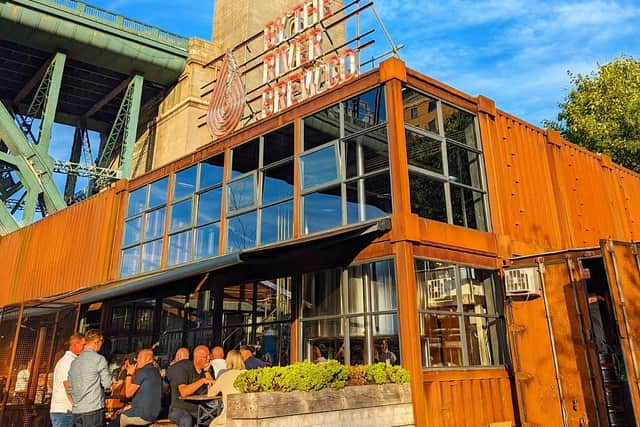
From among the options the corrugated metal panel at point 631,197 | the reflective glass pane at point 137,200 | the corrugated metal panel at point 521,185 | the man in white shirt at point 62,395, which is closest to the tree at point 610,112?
the corrugated metal panel at point 631,197

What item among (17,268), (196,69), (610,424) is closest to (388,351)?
(610,424)

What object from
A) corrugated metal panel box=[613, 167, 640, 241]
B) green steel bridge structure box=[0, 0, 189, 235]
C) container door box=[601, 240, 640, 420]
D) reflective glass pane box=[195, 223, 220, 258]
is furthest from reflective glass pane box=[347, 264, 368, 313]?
green steel bridge structure box=[0, 0, 189, 235]

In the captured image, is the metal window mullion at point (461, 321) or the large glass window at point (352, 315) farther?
the metal window mullion at point (461, 321)

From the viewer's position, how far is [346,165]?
9.56 metres

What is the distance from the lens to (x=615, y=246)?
7.04 m

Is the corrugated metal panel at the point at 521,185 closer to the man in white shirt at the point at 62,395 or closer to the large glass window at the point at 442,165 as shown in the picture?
the large glass window at the point at 442,165

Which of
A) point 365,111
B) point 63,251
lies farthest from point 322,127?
point 63,251

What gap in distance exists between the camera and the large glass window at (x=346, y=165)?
9.04 m

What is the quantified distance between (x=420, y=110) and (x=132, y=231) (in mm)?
9387

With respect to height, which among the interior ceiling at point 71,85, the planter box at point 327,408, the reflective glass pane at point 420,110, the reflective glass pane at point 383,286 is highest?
the interior ceiling at point 71,85

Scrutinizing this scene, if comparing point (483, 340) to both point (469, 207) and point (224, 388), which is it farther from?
point (224, 388)

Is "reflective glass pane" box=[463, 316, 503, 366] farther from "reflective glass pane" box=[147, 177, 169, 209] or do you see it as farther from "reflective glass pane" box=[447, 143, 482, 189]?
"reflective glass pane" box=[147, 177, 169, 209]

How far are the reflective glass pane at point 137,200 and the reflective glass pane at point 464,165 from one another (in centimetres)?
903

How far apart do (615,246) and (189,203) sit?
963cm
